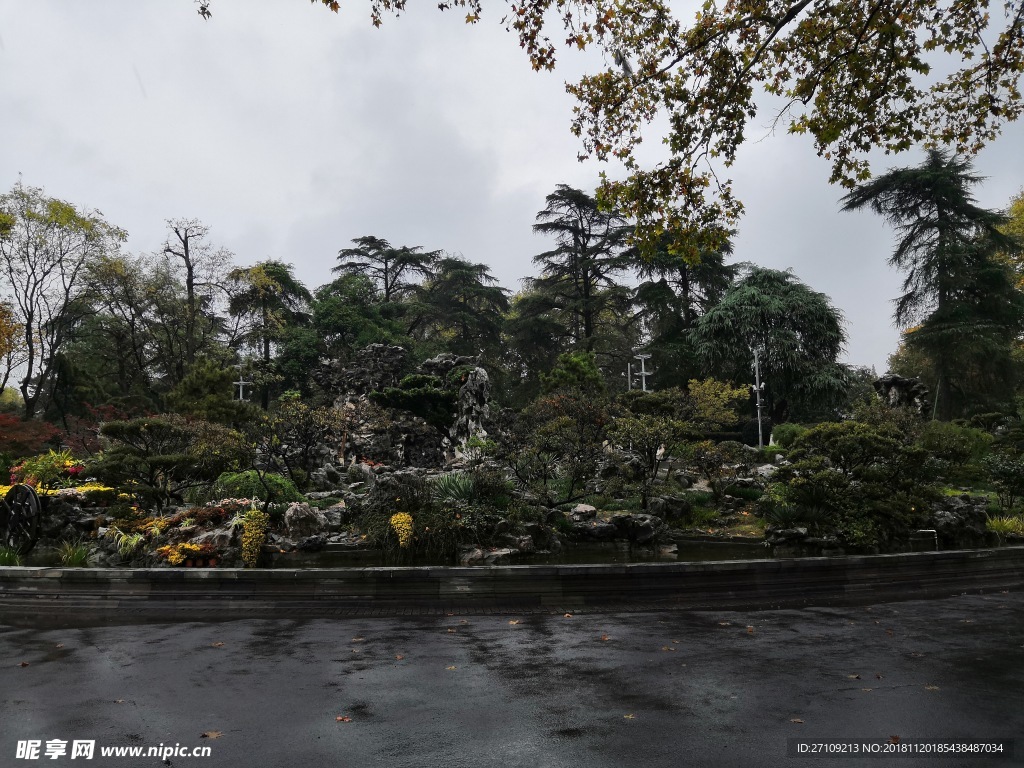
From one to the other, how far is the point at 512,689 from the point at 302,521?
27.3 ft

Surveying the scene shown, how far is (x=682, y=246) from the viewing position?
31.8 feet

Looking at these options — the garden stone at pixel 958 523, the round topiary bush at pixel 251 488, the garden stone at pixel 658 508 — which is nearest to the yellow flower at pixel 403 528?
the round topiary bush at pixel 251 488

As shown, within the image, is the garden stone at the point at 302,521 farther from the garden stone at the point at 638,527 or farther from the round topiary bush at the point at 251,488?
the garden stone at the point at 638,527

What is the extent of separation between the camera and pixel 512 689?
15.4ft

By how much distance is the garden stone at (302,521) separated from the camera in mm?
11914

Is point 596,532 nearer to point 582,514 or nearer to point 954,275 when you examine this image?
point 582,514

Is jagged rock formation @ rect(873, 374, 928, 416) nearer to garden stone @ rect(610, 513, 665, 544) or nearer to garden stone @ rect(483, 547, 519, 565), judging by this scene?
garden stone @ rect(610, 513, 665, 544)

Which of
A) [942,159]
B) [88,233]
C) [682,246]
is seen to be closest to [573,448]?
[682,246]

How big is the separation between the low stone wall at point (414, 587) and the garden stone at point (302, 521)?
3788 mm

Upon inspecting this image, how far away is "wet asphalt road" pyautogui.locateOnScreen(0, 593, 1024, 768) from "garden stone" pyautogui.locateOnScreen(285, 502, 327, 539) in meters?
4.93

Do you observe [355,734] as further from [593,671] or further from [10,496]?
[10,496]

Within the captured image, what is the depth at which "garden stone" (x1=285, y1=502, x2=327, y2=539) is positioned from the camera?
1191 cm

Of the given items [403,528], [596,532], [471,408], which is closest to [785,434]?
[471,408]

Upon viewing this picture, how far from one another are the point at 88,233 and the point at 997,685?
38.3 m
